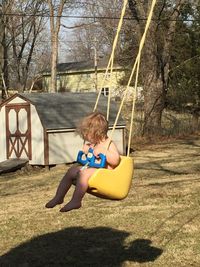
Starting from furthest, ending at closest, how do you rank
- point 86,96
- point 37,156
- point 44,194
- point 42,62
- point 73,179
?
point 42,62, point 86,96, point 37,156, point 44,194, point 73,179

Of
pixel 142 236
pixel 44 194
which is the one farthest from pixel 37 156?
pixel 142 236

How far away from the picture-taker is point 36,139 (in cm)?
2066

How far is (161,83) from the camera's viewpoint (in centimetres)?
2603

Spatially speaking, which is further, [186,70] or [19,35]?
[19,35]

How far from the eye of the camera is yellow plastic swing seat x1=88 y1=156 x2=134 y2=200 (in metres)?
4.40

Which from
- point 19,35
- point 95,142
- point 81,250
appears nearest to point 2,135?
point 81,250

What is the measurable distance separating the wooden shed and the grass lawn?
7099 millimetres

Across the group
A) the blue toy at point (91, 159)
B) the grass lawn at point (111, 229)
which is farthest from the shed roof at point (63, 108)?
the blue toy at point (91, 159)

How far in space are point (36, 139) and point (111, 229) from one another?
42.3ft

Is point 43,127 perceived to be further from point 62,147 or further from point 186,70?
point 186,70

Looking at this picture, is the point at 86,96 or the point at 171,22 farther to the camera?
the point at 171,22

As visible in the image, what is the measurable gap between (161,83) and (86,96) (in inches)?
173

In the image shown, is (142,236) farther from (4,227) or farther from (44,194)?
(44,194)

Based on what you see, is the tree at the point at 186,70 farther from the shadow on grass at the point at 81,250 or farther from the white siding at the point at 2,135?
the shadow on grass at the point at 81,250
